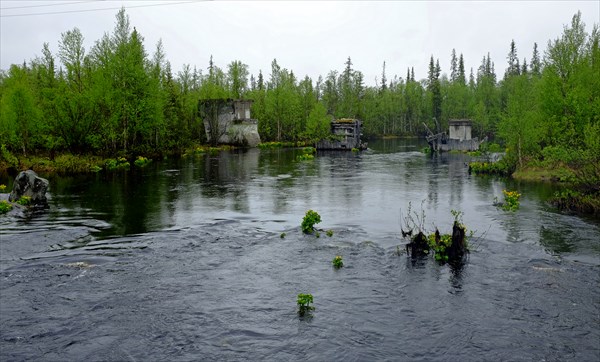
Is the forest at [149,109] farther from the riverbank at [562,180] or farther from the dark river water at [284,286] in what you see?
the dark river water at [284,286]

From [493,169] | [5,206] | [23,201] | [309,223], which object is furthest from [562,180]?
[5,206]

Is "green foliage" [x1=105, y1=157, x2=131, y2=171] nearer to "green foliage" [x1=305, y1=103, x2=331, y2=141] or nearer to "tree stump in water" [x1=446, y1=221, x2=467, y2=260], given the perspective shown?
"tree stump in water" [x1=446, y1=221, x2=467, y2=260]

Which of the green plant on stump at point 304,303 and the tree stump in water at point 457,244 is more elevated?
the tree stump in water at point 457,244

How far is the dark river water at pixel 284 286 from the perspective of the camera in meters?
10.6

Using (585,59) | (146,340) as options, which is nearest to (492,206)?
(146,340)

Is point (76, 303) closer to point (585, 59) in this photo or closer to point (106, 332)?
point (106, 332)

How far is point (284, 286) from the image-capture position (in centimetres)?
1409

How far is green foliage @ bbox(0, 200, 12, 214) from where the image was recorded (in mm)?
24250

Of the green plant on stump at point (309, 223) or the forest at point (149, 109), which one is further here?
the forest at point (149, 109)

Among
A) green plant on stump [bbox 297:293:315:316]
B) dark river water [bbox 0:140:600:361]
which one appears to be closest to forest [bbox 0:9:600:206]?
dark river water [bbox 0:140:600:361]

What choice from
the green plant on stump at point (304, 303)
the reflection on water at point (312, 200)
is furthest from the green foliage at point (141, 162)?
the green plant on stump at point (304, 303)

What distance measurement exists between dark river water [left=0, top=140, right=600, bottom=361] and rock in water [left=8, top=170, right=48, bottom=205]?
1.77 metres

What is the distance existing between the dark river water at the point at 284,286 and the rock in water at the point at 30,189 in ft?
5.81

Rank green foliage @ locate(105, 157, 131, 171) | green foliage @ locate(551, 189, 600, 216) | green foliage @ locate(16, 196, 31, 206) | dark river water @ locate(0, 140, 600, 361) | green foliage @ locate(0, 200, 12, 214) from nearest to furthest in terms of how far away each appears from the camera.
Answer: dark river water @ locate(0, 140, 600, 361) → green foliage @ locate(551, 189, 600, 216) → green foliage @ locate(0, 200, 12, 214) → green foliage @ locate(16, 196, 31, 206) → green foliage @ locate(105, 157, 131, 171)
